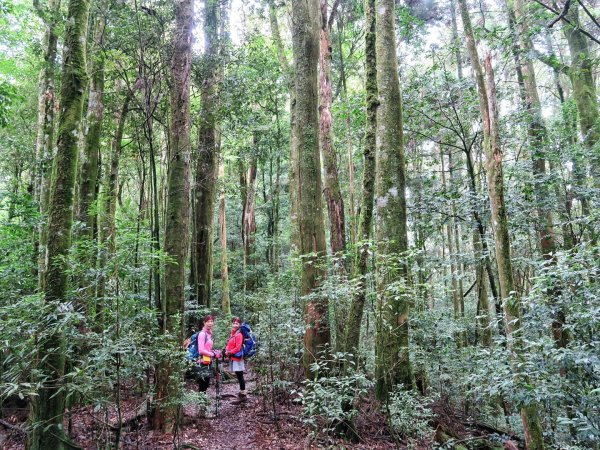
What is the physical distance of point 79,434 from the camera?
6004mm

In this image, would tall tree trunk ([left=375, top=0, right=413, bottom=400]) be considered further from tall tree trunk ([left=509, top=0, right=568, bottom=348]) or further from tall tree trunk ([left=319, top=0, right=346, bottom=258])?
tall tree trunk ([left=509, top=0, right=568, bottom=348])

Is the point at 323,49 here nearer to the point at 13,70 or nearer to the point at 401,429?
the point at 401,429

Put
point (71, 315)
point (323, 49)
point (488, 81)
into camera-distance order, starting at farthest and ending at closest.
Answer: point (323, 49)
point (488, 81)
point (71, 315)

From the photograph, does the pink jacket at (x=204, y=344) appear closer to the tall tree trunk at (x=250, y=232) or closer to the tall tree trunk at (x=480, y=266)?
the tall tree trunk at (x=480, y=266)

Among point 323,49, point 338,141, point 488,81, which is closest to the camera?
point 488,81

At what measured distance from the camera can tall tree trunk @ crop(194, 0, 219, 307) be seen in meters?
11.6

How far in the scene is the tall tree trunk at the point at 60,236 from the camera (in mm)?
4227

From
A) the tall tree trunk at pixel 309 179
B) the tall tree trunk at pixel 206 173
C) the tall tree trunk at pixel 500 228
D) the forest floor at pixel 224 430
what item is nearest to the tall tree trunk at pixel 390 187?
the forest floor at pixel 224 430

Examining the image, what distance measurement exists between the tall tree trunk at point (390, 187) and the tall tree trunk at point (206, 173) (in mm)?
5657

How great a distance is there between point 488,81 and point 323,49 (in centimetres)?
549

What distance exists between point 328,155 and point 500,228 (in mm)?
4768

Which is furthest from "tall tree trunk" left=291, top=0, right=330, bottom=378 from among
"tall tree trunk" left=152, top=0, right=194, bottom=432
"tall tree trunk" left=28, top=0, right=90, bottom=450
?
"tall tree trunk" left=28, top=0, right=90, bottom=450

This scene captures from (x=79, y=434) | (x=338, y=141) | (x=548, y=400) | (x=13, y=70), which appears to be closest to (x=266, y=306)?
(x=79, y=434)

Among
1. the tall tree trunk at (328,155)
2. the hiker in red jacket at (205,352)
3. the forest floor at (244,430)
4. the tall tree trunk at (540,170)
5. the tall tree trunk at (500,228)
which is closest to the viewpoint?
the tall tree trunk at (500,228)
